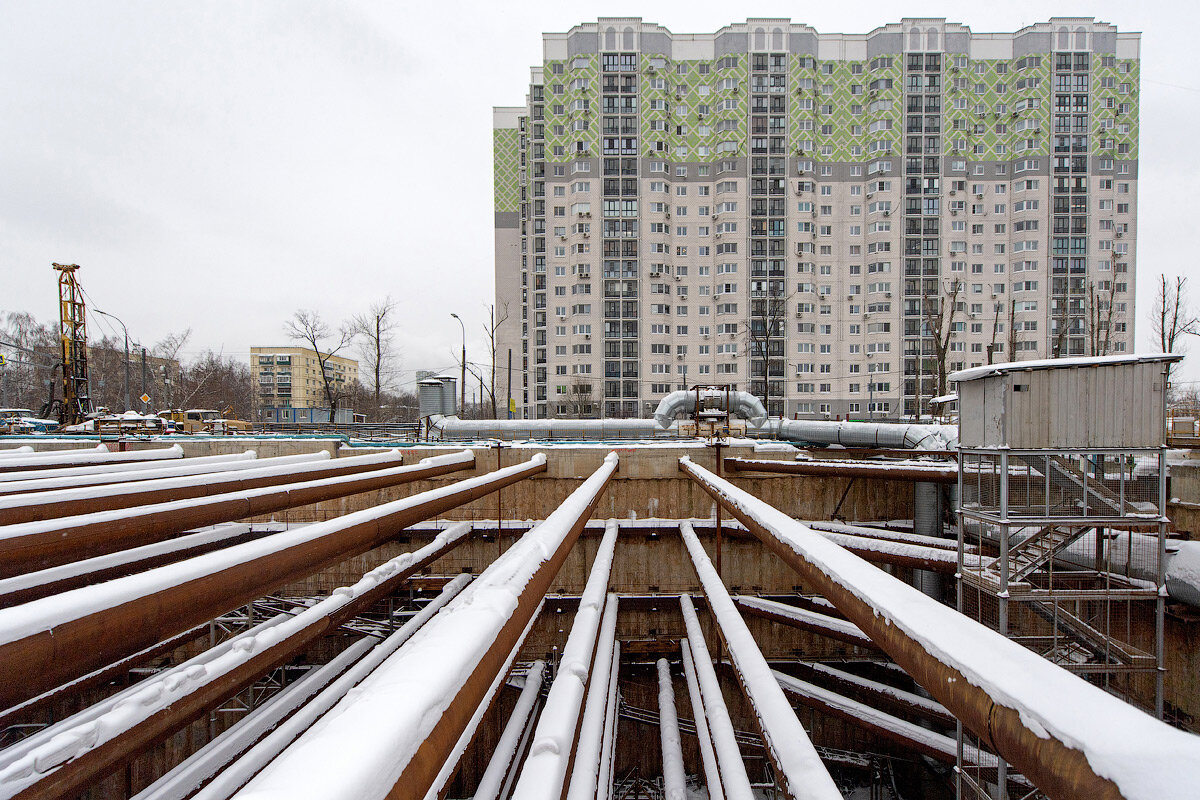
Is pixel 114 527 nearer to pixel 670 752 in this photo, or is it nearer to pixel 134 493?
pixel 134 493

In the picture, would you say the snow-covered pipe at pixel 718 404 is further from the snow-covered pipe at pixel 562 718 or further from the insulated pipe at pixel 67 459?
the snow-covered pipe at pixel 562 718

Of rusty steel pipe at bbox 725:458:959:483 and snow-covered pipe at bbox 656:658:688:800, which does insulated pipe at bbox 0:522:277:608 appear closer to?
snow-covered pipe at bbox 656:658:688:800

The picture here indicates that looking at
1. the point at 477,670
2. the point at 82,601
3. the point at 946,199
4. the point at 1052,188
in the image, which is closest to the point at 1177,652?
the point at 477,670

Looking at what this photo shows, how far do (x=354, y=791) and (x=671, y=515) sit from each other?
837 centimetres

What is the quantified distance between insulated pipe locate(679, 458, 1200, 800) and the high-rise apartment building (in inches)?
1809

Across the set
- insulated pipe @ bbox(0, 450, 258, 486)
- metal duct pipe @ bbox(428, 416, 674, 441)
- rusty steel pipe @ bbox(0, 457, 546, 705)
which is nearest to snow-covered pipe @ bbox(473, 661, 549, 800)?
rusty steel pipe @ bbox(0, 457, 546, 705)

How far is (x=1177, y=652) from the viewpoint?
589cm

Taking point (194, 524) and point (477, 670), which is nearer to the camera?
point (477, 670)

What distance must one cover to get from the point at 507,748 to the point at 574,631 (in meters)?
1.70

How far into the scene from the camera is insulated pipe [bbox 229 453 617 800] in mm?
724

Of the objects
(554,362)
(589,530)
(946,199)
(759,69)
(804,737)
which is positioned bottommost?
(589,530)

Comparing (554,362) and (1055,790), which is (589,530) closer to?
(1055,790)

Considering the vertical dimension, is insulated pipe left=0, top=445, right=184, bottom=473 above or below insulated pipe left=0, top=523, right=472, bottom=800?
above

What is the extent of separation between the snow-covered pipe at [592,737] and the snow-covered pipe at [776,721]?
35.3 inches
